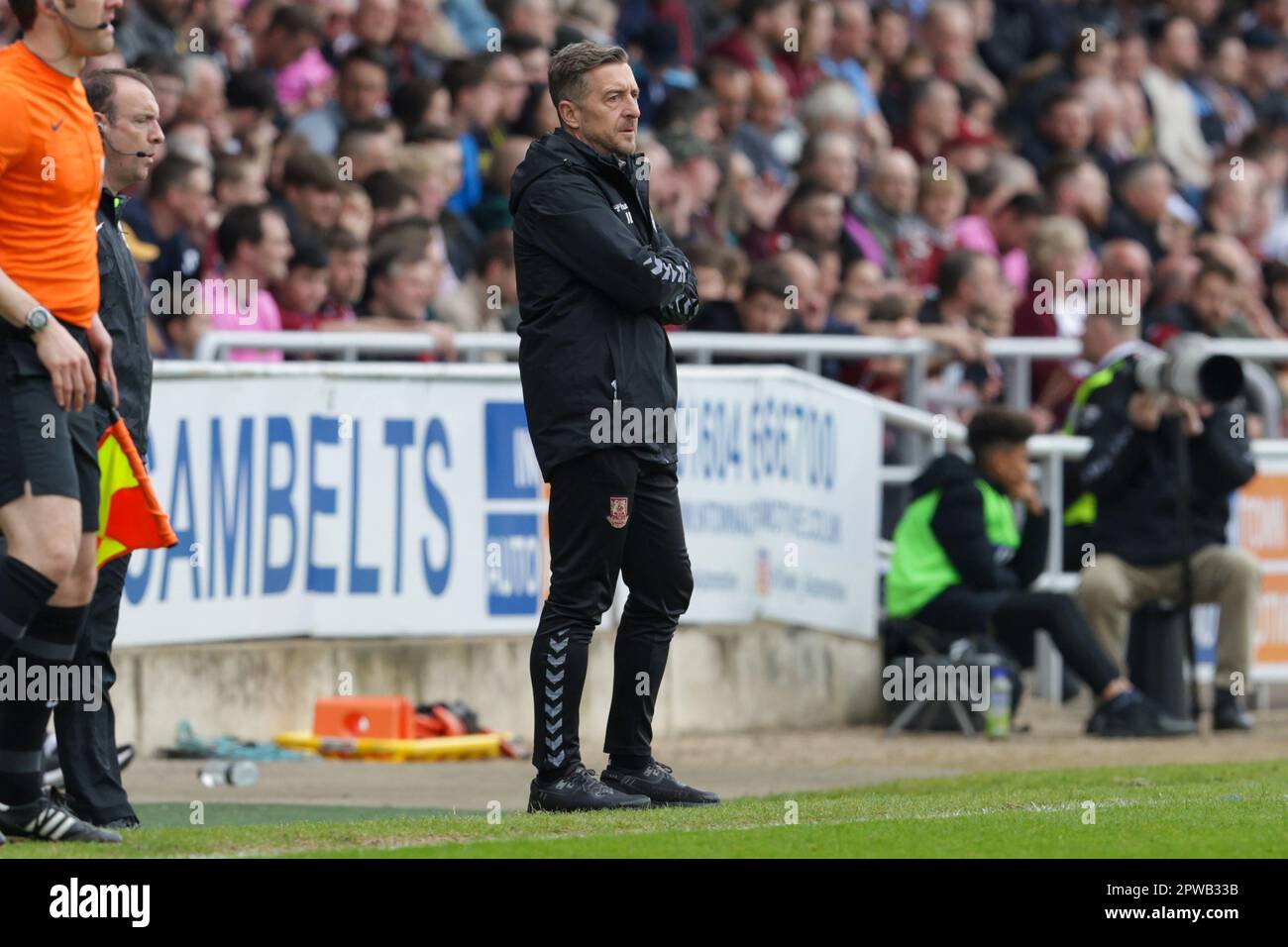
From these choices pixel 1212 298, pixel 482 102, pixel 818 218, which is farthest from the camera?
pixel 818 218

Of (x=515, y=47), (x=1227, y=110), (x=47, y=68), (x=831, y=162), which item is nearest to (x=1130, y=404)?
(x=831, y=162)

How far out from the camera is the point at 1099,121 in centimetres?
2230

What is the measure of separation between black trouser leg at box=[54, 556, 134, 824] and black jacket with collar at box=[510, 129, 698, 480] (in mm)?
1503

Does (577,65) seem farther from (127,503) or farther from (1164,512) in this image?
(1164,512)

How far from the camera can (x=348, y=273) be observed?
1441 cm

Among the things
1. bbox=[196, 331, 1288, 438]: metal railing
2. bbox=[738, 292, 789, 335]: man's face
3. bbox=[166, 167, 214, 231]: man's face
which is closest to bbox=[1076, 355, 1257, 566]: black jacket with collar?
bbox=[196, 331, 1288, 438]: metal railing

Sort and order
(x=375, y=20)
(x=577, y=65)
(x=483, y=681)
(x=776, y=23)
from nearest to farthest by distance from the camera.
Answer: (x=577, y=65)
(x=483, y=681)
(x=375, y=20)
(x=776, y=23)

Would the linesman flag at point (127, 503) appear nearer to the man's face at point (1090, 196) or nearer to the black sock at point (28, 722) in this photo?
the black sock at point (28, 722)

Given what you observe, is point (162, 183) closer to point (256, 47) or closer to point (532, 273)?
point (256, 47)

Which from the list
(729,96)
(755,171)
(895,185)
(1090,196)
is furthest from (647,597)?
(1090,196)

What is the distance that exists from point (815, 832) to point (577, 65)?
8.30 ft

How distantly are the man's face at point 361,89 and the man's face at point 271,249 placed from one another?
2.36 metres

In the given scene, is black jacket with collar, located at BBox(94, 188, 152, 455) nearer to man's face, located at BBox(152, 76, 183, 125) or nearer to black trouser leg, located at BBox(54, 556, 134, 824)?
black trouser leg, located at BBox(54, 556, 134, 824)

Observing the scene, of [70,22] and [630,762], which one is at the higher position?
[70,22]
